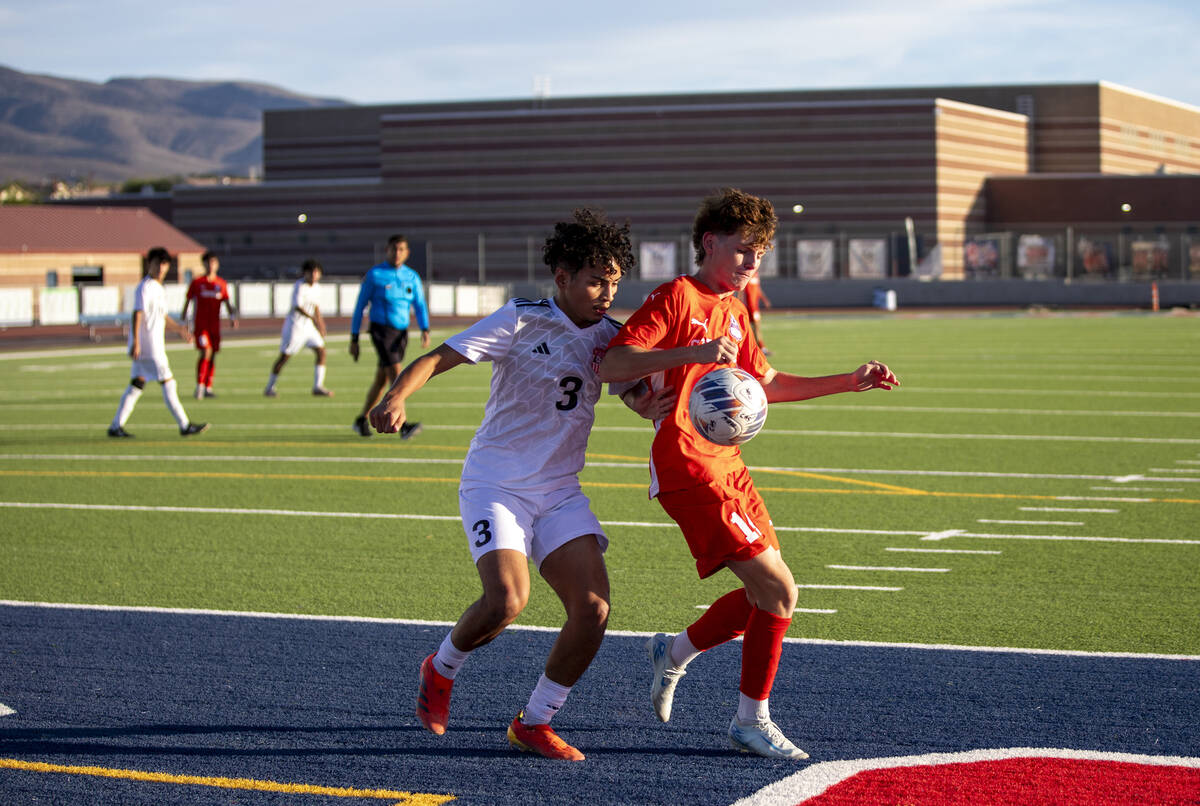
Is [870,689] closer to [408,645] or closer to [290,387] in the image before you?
[408,645]

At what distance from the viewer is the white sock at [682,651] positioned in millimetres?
5070

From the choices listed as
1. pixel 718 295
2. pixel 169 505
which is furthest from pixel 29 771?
pixel 169 505

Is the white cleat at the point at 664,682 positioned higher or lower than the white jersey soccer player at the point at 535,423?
lower

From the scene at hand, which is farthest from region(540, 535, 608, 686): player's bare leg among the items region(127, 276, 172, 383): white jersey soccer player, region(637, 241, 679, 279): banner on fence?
region(637, 241, 679, 279): banner on fence

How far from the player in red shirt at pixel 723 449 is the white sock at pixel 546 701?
0.63 m

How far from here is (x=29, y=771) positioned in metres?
4.67

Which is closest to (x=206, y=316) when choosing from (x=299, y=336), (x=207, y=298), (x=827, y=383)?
(x=207, y=298)

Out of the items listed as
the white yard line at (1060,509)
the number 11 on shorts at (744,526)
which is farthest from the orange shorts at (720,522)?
the white yard line at (1060,509)

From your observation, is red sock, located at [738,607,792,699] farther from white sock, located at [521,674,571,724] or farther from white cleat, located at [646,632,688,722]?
white sock, located at [521,674,571,724]

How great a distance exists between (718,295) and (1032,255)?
65.3 meters

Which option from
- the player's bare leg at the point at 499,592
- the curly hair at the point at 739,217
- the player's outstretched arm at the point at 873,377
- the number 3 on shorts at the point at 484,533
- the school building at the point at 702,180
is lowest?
the player's bare leg at the point at 499,592

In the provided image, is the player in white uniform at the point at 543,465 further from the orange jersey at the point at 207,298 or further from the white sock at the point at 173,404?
the orange jersey at the point at 207,298

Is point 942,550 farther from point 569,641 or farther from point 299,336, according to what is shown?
point 299,336

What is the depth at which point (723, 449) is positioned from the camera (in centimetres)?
478
